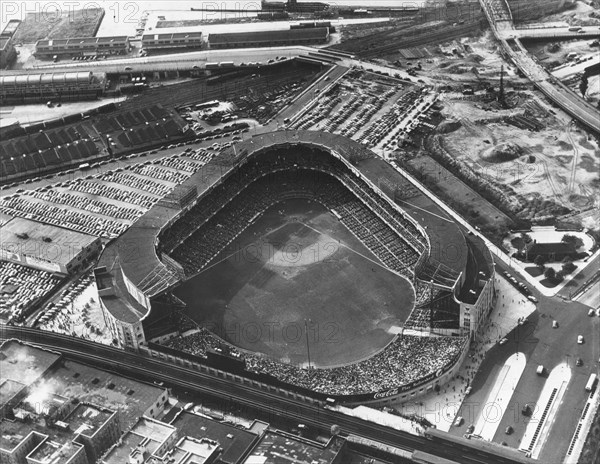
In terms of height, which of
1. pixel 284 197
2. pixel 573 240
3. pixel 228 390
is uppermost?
pixel 284 197

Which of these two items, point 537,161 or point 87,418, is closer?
point 87,418

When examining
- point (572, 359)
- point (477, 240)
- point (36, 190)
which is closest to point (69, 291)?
point (36, 190)

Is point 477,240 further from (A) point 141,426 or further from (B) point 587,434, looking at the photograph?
(A) point 141,426

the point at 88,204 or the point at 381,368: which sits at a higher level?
the point at 88,204

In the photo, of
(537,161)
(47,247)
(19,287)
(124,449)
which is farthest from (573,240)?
(19,287)

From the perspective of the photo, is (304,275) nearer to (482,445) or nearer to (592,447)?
Answer: (482,445)

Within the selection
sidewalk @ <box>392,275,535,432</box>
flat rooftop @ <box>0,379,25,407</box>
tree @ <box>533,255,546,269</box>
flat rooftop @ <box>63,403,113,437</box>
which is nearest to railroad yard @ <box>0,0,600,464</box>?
tree @ <box>533,255,546,269</box>

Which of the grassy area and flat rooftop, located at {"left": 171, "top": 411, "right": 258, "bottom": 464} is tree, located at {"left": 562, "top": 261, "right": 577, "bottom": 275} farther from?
flat rooftop, located at {"left": 171, "top": 411, "right": 258, "bottom": 464}
